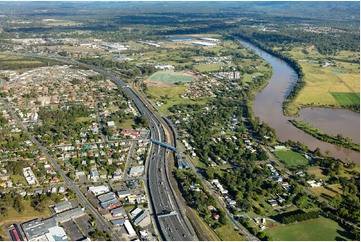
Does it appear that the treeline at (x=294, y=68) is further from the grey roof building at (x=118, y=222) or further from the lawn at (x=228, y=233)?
the grey roof building at (x=118, y=222)

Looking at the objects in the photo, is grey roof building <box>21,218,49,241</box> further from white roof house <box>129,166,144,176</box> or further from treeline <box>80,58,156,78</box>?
treeline <box>80,58,156,78</box>

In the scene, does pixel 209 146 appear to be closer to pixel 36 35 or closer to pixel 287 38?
pixel 287 38

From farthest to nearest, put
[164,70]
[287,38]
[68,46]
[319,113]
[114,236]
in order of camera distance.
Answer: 1. [287,38]
2. [68,46]
3. [164,70]
4. [319,113]
5. [114,236]

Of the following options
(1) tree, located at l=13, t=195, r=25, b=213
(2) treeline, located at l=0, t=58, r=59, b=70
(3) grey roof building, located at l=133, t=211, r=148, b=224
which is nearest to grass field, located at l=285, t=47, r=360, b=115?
(3) grey roof building, located at l=133, t=211, r=148, b=224

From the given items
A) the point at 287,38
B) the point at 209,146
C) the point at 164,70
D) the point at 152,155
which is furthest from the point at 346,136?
the point at 287,38

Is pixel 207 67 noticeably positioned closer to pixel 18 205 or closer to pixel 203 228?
pixel 203 228

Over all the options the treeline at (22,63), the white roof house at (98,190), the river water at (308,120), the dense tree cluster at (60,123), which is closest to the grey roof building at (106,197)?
the white roof house at (98,190)
